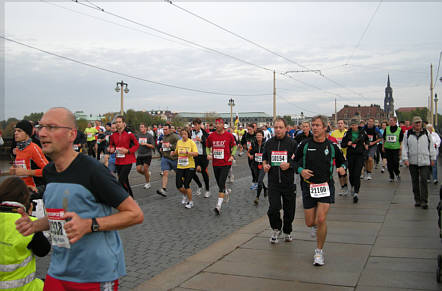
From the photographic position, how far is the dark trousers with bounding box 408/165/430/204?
942 cm

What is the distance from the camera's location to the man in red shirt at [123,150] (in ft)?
34.1

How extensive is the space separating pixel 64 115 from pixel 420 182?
853 centimetres

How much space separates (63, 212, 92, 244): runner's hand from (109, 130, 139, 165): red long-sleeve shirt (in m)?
7.97

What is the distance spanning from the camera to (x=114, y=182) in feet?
9.08

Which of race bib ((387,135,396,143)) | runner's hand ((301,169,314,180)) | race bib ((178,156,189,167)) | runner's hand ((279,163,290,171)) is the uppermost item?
race bib ((387,135,396,143))

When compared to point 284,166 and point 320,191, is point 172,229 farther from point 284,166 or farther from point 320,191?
point 320,191

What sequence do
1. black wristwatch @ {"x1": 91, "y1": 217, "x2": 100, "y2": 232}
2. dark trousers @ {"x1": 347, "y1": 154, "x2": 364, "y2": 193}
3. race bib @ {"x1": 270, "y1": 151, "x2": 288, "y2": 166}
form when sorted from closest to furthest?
black wristwatch @ {"x1": 91, "y1": 217, "x2": 100, "y2": 232}, race bib @ {"x1": 270, "y1": 151, "x2": 288, "y2": 166}, dark trousers @ {"x1": 347, "y1": 154, "x2": 364, "y2": 193}

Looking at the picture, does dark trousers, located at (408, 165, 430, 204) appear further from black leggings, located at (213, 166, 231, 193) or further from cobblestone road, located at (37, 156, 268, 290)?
black leggings, located at (213, 166, 231, 193)

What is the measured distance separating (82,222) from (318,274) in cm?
356

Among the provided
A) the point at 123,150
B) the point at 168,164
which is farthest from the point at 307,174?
the point at 168,164

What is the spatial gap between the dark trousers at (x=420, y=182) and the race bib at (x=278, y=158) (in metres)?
3.92

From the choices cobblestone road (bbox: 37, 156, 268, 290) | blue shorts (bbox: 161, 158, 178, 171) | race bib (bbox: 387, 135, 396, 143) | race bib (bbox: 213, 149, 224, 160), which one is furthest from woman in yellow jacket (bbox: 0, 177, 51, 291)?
race bib (bbox: 387, 135, 396, 143)

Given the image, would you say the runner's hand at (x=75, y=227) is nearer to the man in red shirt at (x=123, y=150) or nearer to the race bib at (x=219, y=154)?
the race bib at (x=219, y=154)

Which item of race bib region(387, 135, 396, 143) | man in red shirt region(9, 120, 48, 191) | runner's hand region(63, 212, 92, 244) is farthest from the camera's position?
race bib region(387, 135, 396, 143)
